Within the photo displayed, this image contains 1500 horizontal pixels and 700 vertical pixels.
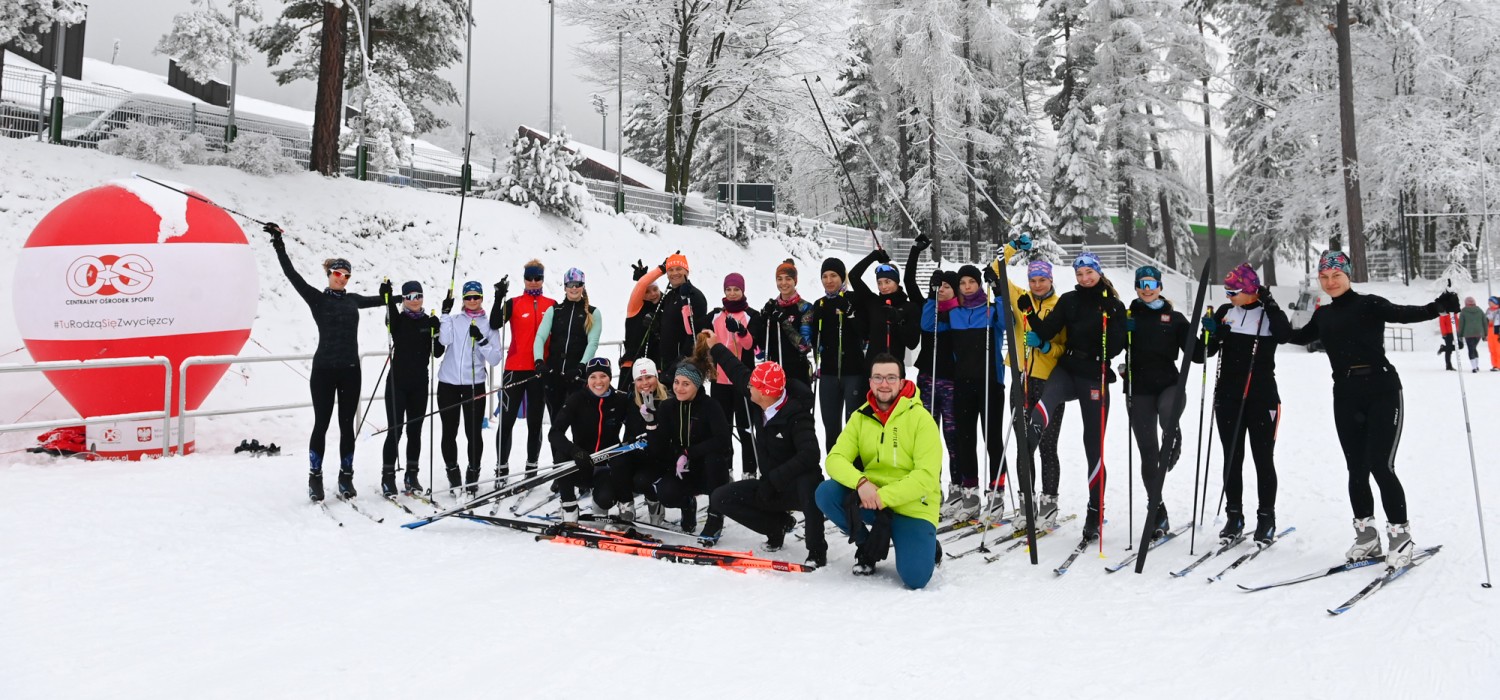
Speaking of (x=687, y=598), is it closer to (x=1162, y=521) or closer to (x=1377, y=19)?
→ (x=1162, y=521)

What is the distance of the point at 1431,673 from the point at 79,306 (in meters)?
10.1

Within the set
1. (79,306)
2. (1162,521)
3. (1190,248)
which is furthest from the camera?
(1190,248)

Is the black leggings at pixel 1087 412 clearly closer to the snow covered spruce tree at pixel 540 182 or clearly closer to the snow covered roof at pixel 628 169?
the snow covered spruce tree at pixel 540 182

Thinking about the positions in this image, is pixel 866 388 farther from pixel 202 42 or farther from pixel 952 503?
pixel 202 42

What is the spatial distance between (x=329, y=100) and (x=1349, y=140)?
2447 centimetres

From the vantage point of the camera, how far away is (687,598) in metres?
4.35

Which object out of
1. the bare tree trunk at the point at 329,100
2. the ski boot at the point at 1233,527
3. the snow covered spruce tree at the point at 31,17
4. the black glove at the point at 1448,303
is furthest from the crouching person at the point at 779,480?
the bare tree trunk at the point at 329,100

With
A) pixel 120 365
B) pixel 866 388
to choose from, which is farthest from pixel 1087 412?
pixel 120 365

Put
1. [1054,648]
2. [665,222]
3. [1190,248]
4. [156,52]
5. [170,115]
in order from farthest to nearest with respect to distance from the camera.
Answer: [1190,248]
[665,222]
[170,115]
[156,52]
[1054,648]

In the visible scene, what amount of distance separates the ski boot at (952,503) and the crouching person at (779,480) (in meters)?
1.29

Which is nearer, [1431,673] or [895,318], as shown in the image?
[1431,673]

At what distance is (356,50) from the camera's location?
1978 cm

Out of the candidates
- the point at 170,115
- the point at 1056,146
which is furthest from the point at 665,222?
the point at 1056,146

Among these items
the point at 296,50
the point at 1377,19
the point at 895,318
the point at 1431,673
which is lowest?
the point at 1431,673
